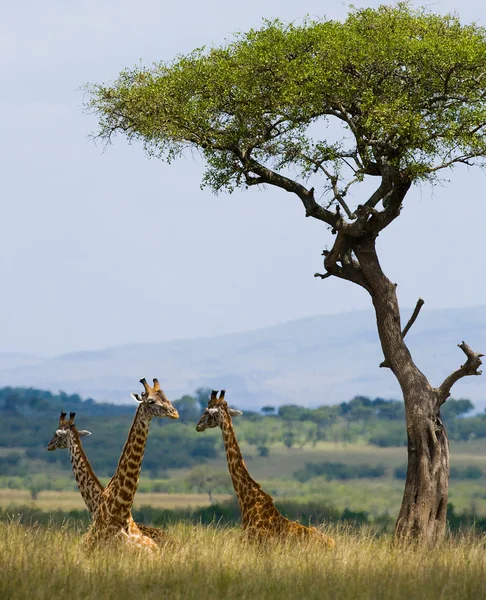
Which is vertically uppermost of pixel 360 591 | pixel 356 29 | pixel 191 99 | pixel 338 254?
pixel 356 29

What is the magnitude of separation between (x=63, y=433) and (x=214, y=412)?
2.25 metres

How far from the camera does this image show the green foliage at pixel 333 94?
49.5ft

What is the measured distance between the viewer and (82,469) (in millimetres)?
13617

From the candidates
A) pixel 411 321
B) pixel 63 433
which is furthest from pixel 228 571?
pixel 411 321

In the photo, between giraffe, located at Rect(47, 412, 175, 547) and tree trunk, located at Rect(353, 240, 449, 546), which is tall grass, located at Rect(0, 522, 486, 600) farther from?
tree trunk, located at Rect(353, 240, 449, 546)

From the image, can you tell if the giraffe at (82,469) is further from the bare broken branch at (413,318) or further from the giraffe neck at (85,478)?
the bare broken branch at (413,318)

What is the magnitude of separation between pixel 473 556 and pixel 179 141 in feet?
26.9

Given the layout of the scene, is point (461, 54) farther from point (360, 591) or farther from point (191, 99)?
point (360, 591)

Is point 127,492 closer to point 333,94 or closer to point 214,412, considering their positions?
point 214,412

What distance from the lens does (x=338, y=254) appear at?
52.7ft

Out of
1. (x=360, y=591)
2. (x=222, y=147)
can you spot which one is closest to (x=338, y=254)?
(x=222, y=147)

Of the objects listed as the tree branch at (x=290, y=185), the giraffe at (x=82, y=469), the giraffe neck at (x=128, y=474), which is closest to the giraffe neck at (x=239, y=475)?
the giraffe at (x=82, y=469)

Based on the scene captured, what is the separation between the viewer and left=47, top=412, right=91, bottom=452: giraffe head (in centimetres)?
1401

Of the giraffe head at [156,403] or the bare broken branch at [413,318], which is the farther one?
the bare broken branch at [413,318]
